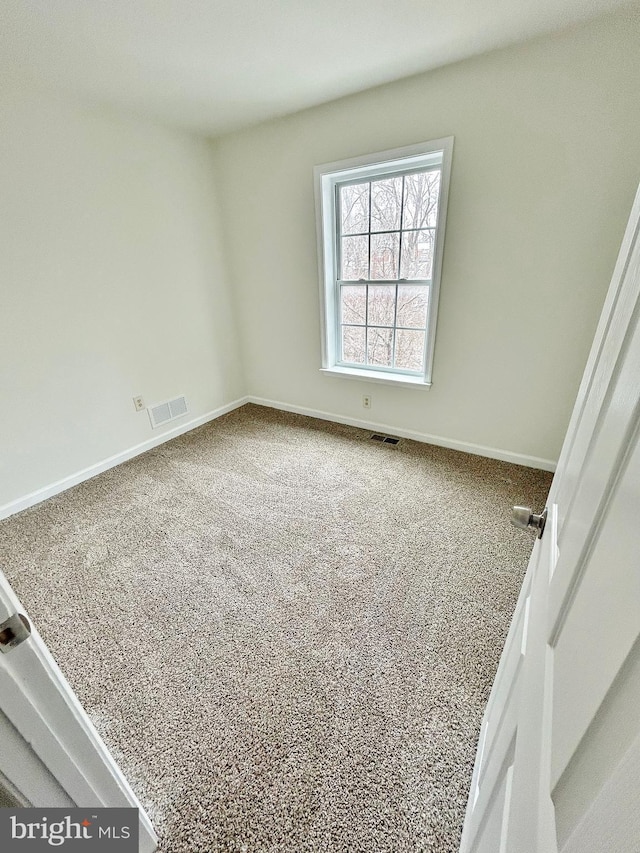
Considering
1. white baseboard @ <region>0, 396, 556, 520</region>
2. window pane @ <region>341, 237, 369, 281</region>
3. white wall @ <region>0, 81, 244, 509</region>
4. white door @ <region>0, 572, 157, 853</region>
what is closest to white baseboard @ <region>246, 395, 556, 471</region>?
white baseboard @ <region>0, 396, 556, 520</region>

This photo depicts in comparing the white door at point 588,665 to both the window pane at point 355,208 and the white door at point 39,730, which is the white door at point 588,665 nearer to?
the white door at point 39,730

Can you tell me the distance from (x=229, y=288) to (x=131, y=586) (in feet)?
8.37

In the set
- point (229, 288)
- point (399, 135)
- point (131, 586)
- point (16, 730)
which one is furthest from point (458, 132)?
point (131, 586)

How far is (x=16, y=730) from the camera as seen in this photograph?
0.49 meters

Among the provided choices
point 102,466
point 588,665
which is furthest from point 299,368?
point 588,665

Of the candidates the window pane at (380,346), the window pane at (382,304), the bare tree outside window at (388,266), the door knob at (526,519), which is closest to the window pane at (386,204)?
the bare tree outside window at (388,266)

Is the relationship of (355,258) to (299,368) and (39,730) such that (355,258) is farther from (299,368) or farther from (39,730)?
(39,730)

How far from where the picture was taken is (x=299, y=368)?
3.08 m

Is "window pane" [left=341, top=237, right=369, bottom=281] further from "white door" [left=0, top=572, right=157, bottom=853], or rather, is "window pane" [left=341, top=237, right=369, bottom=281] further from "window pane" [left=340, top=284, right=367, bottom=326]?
"white door" [left=0, top=572, right=157, bottom=853]

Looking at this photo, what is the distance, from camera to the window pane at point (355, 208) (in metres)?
2.36

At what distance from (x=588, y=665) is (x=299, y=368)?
2.92 m

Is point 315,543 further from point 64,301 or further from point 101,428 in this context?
point 64,301

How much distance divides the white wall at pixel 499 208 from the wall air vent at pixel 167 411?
4.03 ft

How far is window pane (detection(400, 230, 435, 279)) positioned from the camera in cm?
223
